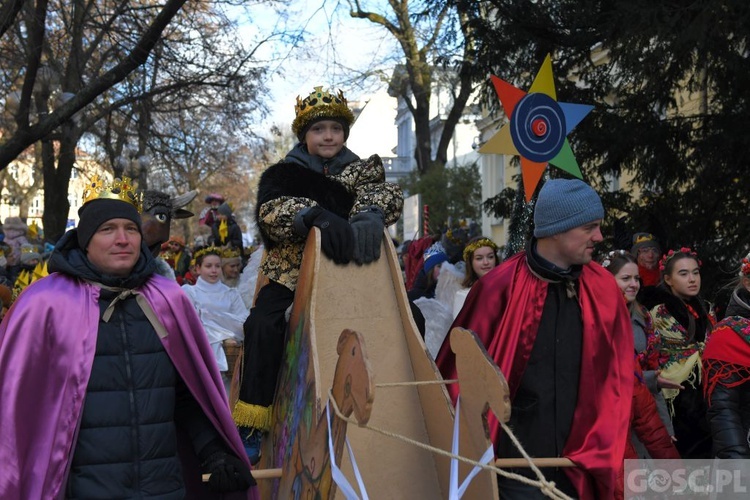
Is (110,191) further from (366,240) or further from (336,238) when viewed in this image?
(366,240)

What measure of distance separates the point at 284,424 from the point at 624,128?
306 inches

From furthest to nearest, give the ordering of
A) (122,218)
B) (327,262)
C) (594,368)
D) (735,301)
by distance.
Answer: (735,301)
(327,262)
(594,368)
(122,218)

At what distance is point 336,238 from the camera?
488 cm

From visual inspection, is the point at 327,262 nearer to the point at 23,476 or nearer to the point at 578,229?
the point at 578,229

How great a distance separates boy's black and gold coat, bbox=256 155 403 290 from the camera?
5.25m

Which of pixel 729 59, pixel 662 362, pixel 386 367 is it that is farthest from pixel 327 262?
pixel 729 59

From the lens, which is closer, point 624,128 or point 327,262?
point 327,262

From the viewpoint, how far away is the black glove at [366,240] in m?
4.99

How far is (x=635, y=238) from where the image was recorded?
10.1 m

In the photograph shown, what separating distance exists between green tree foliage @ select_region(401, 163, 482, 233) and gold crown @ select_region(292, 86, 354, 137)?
3410cm

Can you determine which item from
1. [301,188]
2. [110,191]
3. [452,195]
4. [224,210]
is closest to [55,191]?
[224,210]

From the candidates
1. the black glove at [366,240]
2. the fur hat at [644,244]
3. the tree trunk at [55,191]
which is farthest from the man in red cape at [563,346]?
the tree trunk at [55,191]

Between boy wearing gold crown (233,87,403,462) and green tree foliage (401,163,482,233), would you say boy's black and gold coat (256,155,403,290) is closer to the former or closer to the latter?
boy wearing gold crown (233,87,403,462)

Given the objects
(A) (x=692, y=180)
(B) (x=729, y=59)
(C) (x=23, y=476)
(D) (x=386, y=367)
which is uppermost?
(B) (x=729, y=59)
